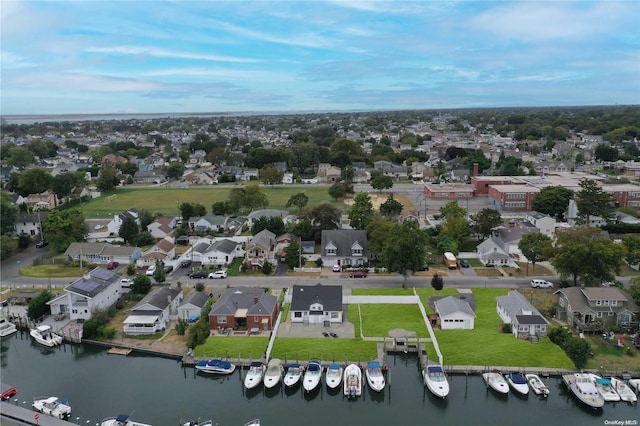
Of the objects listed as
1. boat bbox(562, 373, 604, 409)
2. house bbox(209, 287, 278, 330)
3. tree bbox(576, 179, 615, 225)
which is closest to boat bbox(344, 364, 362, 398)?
house bbox(209, 287, 278, 330)

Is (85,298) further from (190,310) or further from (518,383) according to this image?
(518,383)

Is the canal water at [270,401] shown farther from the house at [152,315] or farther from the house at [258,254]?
the house at [258,254]

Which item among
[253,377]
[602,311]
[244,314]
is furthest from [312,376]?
[602,311]

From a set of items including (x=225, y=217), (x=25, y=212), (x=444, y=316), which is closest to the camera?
(x=444, y=316)

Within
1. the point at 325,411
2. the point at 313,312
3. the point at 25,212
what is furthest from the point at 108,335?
the point at 25,212

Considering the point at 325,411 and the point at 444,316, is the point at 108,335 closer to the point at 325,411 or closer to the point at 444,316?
the point at 325,411

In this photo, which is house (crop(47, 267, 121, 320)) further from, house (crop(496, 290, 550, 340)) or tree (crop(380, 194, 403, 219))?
tree (crop(380, 194, 403, 219))

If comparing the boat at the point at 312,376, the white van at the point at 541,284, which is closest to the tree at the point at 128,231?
the boat at the point at 312,376
